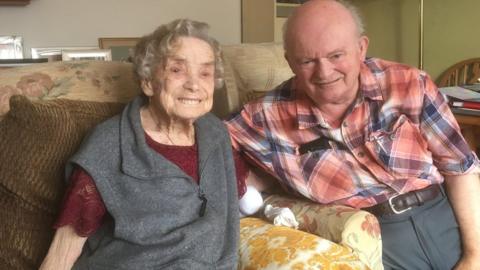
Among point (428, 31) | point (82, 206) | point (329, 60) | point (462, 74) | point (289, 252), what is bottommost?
point (289, 252)

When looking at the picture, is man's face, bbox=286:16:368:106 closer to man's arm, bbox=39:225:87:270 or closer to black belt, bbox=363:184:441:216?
black belt, bbox=363:184:441:216

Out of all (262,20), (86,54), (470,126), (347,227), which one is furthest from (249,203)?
(262,20)

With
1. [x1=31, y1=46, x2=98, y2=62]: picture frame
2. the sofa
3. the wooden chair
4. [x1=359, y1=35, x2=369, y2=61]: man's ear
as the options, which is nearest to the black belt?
the sofa

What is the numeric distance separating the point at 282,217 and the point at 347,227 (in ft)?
0.61

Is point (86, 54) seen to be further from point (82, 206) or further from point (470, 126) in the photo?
point (470, 126)

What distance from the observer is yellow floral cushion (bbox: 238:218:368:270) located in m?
1.06

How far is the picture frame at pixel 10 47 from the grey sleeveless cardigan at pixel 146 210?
5.14 feet

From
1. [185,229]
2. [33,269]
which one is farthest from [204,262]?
[33,269]

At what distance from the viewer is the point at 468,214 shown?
4.26 feet

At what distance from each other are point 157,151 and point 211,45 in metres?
0.32

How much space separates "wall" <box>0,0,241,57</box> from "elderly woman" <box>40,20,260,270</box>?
1.55 meters

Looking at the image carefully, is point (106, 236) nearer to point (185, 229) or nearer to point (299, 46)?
point (185, 229)

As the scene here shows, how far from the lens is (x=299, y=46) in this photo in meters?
1.28

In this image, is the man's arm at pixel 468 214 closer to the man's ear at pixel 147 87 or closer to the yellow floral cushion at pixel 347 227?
the yellow floral cushion at pixel 347 227
